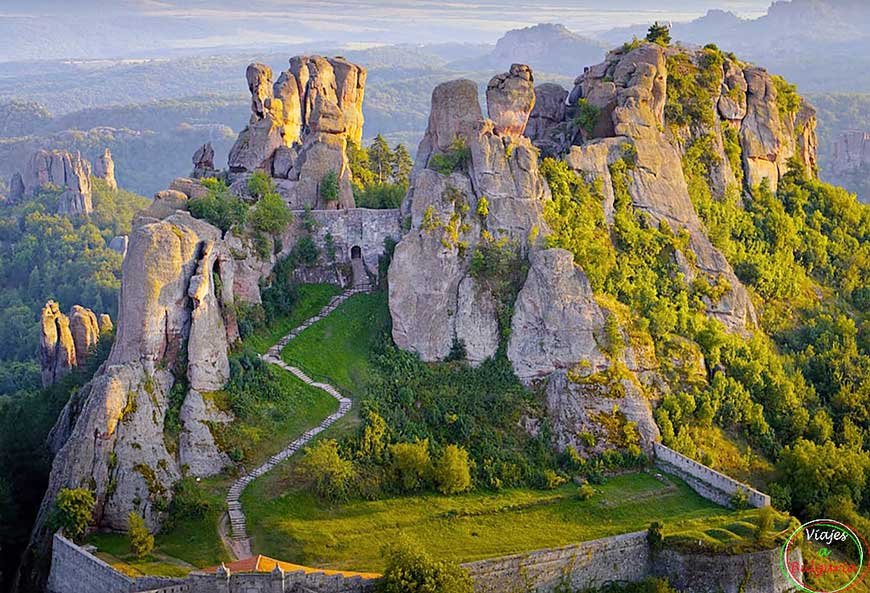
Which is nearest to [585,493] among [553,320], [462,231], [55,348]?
[553,320]

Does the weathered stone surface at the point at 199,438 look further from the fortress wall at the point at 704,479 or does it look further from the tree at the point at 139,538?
the fortress wall at the point at 704,479

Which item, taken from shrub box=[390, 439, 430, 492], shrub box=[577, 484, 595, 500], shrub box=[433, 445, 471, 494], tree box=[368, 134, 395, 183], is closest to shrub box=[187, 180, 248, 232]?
shrub box=[390, 439, 430, 492]

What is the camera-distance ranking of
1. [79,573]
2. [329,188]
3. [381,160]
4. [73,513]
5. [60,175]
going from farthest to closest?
[60,175]
[381,160]
[329,188]
[73,513]
[79,573]

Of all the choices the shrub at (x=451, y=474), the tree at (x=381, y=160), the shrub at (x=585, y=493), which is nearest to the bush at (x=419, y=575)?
the shrub at (x=451, y=474)

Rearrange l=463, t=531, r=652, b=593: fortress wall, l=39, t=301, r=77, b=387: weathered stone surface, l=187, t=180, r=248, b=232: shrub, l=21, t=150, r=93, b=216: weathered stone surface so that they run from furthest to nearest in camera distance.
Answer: l=21, t=150, r=93, b=216: weathered stone surface
l=39, t=301, r=77, b=387: weathered stone surface
l=187, t=180, r=248, b=232: shrub
l=463, t=531, r=652, b=593: fortress wall

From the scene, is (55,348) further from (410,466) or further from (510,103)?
(510,103)

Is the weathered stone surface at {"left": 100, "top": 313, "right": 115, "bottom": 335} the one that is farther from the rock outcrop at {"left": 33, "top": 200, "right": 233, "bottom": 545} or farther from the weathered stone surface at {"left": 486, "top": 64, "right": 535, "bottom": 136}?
the weathered stone surface at {"left": 486, "top": 64, "right": 535, "bottom": 136}

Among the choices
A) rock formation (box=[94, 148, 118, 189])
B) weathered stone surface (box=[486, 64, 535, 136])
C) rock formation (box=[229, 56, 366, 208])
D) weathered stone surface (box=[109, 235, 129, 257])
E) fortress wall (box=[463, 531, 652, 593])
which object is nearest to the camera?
fortress wall (box=[463, 531, 652, 593])
